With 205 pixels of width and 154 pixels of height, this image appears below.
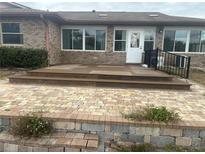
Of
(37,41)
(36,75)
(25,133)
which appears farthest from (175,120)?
(37,41)

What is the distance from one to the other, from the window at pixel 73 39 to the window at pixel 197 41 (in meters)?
7.01

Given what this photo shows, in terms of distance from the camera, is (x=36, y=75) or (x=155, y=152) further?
(x=36, y=75)

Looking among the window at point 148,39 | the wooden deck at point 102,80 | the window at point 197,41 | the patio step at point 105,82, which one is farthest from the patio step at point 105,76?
the window at point 197,41

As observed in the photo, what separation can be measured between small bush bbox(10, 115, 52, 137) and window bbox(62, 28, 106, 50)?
8.54 m

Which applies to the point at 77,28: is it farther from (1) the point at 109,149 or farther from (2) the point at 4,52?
(1) the point at 109,149

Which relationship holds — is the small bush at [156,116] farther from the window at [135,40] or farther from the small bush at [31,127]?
the window at [135,40]

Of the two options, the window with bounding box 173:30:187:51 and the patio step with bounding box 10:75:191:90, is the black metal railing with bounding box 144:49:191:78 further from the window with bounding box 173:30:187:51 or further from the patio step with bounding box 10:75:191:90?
the patio step with bounding box 10:75:191:90

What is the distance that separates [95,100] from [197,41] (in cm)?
948

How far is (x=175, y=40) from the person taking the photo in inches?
424

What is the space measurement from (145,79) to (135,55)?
5171mm

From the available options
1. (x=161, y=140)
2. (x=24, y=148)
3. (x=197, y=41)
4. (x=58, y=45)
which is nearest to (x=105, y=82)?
(x=161, y=140)

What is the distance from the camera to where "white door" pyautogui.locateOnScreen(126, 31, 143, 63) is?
10.7 m

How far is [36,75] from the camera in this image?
6254 mm

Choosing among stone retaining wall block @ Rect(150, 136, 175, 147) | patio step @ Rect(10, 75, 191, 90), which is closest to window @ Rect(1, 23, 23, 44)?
patio step @ Rect(10, 75, 191, 90)
